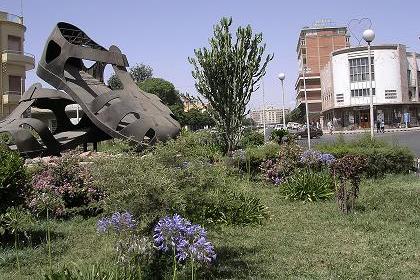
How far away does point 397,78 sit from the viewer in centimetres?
6272

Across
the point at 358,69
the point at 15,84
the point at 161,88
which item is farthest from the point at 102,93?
the point at 358,69

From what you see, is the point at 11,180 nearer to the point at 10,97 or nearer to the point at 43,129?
the point at 43,129

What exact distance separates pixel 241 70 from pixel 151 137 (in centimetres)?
371

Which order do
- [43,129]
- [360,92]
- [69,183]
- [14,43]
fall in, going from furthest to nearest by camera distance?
[360,92]
[14,43]
[43,129]
[69,183]

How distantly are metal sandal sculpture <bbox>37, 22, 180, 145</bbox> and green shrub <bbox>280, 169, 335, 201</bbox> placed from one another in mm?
3297

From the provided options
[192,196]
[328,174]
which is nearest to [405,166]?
[328,174]

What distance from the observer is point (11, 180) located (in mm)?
7691

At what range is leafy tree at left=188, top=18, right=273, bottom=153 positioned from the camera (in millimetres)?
16281

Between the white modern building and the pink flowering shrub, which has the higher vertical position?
the white modern building

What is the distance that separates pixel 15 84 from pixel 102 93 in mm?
28623

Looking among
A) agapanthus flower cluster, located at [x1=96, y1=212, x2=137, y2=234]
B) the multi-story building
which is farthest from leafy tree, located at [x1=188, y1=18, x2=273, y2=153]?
the multi-story building

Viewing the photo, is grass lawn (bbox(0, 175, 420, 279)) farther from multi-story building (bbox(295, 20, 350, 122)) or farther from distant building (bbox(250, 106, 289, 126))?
multi-story building (bbox(295, 20, 350, 122))

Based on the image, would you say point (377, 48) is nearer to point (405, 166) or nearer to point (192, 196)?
point (405, 166)

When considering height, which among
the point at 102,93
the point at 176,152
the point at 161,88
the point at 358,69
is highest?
the point at 358,69
